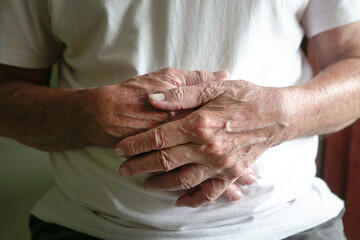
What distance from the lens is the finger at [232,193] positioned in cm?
77

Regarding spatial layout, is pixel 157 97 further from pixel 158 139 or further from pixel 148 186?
pixel 148 186

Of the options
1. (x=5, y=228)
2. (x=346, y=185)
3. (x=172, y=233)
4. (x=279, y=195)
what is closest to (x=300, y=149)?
(x=279, y=195)

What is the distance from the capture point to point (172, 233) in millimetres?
795

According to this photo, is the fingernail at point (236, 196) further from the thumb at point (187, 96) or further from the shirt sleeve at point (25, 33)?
the shirt sleeve at point (25, 33)

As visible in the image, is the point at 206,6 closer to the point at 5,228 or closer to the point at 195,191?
the point at 195,191

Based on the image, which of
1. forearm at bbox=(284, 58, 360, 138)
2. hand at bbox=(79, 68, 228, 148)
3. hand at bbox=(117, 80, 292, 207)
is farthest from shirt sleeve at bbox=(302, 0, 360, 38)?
hand at bbox=(79, 68, 228, 148)

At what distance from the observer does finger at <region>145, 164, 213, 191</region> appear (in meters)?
0.71

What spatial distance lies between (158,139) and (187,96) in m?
0.11

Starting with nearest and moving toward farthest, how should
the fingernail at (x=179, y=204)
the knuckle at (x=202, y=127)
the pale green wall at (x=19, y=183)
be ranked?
the knuckle at (x=202, y=127)
the fingernail at (x=179, y=204)
the pale green wall at (x=19, y=183)

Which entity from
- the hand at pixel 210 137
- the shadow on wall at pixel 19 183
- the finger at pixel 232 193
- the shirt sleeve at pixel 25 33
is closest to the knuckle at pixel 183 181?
the hand at pixel 210 137

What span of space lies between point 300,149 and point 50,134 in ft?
2.14

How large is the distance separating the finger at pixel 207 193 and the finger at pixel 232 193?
0.10 feet

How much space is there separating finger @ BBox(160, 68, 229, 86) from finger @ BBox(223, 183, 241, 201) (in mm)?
255

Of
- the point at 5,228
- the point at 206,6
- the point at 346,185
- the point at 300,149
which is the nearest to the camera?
the point at 206,6
